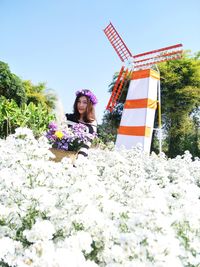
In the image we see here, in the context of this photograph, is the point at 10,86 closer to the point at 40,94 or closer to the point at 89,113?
the point at 40,94

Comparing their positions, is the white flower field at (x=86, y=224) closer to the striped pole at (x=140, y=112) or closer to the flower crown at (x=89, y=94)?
the flower crown at (x=89, y=94)

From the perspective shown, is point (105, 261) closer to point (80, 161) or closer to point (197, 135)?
point (80, 161)

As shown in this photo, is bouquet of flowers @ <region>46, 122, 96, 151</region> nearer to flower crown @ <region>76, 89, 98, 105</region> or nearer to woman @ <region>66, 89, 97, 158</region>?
woman @ <region>66, 89, 97, 158</region>

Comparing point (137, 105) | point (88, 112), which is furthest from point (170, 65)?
point (88, 112)

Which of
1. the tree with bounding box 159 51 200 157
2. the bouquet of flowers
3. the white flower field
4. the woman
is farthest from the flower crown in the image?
the tree with bounding box 159 51 200 157

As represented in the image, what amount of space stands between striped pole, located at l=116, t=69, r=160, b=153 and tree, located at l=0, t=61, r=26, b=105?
1810cm

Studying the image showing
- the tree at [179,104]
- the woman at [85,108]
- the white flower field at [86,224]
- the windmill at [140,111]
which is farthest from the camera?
the tree at [179,104]

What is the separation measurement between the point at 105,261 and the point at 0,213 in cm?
73

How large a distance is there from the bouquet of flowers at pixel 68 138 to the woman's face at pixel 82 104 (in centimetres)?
61

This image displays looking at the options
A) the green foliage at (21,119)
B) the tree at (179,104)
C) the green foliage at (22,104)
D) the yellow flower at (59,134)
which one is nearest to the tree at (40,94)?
the green foliage at (22,104)

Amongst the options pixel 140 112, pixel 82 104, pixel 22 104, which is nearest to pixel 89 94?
pixel 82 104

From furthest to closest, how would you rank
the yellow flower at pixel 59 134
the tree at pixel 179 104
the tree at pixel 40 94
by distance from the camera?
1. the tree at pixel 40 94
2. the tree at pixel 179 104
3. the yellow flower at pixel 59 134

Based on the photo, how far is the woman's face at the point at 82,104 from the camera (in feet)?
21.5

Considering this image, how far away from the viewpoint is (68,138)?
585cm
